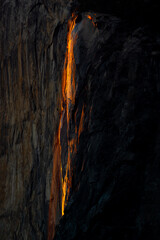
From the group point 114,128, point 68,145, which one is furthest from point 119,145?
point 68,145

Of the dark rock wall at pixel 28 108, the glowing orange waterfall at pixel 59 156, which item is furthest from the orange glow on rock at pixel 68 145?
the dark rock wall at pixel 28 108

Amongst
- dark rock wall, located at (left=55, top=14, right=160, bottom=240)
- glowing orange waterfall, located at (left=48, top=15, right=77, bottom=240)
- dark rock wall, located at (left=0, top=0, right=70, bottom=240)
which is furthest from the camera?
dark rock wall, located at (left=0, top=0, right=70, bottom=240)

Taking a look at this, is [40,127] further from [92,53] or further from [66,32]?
[92,53]

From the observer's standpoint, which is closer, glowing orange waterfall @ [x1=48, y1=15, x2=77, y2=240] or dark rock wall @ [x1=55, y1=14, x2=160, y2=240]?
dark rock wall @ [x1=55, y1=14, x2=160, y2=240]

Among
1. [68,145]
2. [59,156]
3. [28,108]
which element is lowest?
[59,156]

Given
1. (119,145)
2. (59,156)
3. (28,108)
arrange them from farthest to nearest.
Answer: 1. (28,108)
2. (59,156)
3. (119,145)

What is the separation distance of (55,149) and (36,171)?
32.9 inches

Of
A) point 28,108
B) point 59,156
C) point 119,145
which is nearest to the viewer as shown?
point 119,145

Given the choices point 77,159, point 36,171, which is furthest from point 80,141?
point 36,171

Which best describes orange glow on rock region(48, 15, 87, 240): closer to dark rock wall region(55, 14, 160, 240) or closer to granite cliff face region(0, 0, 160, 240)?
granite cliff face region(0, 0, 160, 240)

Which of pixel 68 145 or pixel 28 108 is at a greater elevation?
pixel 28 108

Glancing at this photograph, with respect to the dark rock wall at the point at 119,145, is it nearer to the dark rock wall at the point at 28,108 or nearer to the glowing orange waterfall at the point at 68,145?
the glowing orange waterfall at the point at 68,145

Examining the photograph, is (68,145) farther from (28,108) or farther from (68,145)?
(28,108)

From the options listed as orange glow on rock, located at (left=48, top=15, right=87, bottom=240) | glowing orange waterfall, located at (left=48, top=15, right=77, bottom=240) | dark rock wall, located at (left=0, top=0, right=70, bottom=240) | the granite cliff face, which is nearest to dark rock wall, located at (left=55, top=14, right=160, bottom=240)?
the granite cliff face
